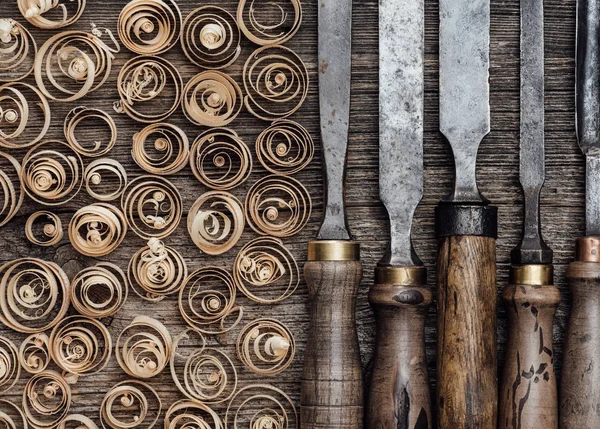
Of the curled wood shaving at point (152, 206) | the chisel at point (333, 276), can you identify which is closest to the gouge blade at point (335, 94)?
the chisel at point (333, 276)

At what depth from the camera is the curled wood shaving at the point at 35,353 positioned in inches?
39.6

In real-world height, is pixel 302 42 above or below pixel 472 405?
above

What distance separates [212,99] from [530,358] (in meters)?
0.54

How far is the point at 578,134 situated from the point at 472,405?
40 cm

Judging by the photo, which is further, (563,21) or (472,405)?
(563,21)

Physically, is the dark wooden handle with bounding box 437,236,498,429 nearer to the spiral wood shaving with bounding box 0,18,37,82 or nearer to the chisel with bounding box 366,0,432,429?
the chisel with bounding box 366,0,432,429

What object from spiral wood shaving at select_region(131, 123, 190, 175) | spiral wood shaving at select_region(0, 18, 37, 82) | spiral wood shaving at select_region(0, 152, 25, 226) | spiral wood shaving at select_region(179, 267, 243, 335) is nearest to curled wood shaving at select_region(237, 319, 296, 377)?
spiral wood shaving at select_region(179, 267, 243, 335)

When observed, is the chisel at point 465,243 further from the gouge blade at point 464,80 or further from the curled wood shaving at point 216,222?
the curled wood shaving at point 216,222

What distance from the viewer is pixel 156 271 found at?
1.01 meters

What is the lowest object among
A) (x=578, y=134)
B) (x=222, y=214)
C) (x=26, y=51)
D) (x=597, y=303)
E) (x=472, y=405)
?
(x=472, y=405)

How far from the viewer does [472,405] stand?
36.4 inches

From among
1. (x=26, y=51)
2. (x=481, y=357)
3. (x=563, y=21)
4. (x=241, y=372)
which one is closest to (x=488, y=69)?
(x=563, y=21)

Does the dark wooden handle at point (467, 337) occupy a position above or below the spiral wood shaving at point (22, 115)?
below

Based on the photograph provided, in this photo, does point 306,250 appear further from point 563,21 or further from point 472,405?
point 563,21
